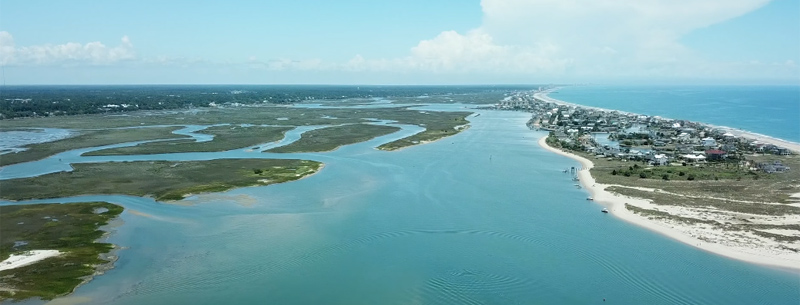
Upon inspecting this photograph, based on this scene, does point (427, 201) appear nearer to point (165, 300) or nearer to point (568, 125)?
point (165, 300)

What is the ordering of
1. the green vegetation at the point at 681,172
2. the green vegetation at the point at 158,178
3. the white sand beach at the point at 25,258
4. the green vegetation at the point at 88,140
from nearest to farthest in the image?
1. the white sand beach at the point at 25,258
2. the green vegetation at the point at 158,178
3. the green vegetation at the point at 681,172
4. the green vegetation at the point at 88,140

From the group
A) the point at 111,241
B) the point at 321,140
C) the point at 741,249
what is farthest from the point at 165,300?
the point at 321,140

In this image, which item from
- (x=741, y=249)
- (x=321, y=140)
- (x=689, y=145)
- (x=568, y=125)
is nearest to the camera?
(x=741, y=249)

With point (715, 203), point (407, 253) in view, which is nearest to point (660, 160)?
point (715, 203)

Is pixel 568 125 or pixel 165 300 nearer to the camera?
pixel 165 300

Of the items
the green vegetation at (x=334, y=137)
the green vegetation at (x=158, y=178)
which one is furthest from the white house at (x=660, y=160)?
the green vegetation at (x=334, y=137)

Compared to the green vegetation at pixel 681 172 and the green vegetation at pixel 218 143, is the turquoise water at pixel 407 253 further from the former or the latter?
the green vegetation at pixel 218 143

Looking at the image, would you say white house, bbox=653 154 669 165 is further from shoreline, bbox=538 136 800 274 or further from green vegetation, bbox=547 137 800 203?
shoreline, bbox=538 136 800 274
